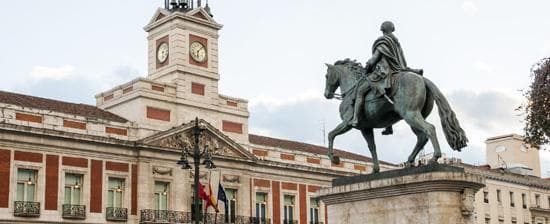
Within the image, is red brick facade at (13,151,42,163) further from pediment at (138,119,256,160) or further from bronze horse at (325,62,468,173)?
bronze horse at (325,62,468,173)

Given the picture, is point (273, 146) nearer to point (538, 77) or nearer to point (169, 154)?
point (169, 154)

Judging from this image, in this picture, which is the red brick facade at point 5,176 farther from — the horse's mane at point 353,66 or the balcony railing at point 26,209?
the horse's mane at point 353,66

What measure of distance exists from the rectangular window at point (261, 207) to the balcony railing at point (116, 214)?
880 centimetres

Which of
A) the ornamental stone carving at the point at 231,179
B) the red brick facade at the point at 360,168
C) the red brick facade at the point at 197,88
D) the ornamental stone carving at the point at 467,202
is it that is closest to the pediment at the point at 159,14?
the red brick facade at the point at 197,88

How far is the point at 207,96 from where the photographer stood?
47.1 m

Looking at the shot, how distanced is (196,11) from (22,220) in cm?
1567

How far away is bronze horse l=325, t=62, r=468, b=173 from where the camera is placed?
13.3 metres

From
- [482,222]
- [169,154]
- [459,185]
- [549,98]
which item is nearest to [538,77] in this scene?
[549,98]

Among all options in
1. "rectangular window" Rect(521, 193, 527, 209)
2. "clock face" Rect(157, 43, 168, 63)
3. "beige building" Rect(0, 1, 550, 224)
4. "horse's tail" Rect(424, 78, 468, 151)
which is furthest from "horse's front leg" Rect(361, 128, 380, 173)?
"rectangular window" Rect(521, 193, 527, 209)

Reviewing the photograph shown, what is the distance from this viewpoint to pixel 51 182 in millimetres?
39094

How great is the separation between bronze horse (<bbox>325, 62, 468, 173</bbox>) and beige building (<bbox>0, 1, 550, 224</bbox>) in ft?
85.4

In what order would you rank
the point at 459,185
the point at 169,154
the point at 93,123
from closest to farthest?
the point at 459,185 < the point at 93,123 < the point at 169,154

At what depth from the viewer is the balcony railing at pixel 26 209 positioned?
37406mm

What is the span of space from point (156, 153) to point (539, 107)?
2065 cm
